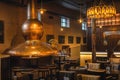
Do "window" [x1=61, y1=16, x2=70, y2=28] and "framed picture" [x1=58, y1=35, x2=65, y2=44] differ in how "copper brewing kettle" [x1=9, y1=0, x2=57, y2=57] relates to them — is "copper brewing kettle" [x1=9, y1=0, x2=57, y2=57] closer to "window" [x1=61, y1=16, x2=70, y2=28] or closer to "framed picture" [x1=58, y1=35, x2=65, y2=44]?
"framed picture" [x1=58, y1=35, x2=65, y2=44]

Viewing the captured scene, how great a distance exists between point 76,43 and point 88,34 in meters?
6.20

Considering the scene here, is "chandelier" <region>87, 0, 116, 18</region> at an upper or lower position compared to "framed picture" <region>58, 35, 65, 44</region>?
upper

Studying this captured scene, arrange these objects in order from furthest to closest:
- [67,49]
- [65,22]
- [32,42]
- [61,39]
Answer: [65,22]
[67,49]
[61,39]
[32,42]

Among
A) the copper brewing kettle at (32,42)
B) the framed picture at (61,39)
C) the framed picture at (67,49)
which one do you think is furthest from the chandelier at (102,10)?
the framed picture at (67,49)

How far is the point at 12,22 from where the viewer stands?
32.8 feet

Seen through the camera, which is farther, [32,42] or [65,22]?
[65,22]

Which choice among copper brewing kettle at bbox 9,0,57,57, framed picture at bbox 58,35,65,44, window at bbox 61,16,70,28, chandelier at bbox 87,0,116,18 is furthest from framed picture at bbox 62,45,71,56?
copper brewing kettle at bbox 9,0,57,57

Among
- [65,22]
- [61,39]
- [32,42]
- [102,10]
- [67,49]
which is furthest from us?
[65,22]

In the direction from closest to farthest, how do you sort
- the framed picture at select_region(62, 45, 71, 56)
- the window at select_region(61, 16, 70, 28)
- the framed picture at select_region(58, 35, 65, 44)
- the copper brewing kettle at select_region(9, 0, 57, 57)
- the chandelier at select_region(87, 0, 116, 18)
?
the copper brewing kettle at select_region(9, 0, 57, 57) < the chandelier at select_region(87, 0, 116, 18) < the framed picture at select_region(58, 35, 65, 44) < the framed picture at select_region(62, 45, 71, 56) < the window at select_region(61, 16, 70, 28)

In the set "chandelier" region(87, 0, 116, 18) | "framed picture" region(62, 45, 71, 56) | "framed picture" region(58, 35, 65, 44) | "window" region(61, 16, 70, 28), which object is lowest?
"framed picture" region(62, 45, 71, 56)

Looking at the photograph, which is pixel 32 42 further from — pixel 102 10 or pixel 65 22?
pixel 65 22

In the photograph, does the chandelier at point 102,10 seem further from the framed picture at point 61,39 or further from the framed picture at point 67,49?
the framed picture at point 67,49

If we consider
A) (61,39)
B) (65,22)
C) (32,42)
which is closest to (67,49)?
(61,39)

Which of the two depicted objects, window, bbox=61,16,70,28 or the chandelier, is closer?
the chandelier
